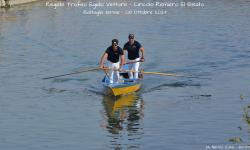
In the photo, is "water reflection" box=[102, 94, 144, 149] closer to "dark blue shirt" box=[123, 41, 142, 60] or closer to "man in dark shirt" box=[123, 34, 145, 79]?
"man in dark shirt" box=[123, 34, 145, 79]

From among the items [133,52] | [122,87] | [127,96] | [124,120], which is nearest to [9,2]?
[133,52]

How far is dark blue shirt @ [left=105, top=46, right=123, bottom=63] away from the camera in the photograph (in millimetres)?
29578

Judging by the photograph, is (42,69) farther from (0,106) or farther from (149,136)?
(149,136)

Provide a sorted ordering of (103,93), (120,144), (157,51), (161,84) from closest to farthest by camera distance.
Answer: (120,144)
(103,93)
(161,84)
(157,51)

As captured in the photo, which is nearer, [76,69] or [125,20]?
[76,69]

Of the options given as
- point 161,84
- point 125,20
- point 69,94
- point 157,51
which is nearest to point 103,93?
point 69,94

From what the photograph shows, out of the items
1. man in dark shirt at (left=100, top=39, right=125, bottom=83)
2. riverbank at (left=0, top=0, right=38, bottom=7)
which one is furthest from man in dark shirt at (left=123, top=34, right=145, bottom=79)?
riverbank at (left=0, top=0, right=38, bottom=7)

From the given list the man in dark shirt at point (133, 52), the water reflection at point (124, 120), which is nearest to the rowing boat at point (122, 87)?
the water reflection at point (124, 120)

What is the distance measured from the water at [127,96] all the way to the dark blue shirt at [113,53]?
6.29 ft

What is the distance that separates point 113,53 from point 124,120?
15.4ft

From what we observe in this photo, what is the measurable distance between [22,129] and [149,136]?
200 inches

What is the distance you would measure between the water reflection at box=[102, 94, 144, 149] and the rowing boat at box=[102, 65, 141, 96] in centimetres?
33

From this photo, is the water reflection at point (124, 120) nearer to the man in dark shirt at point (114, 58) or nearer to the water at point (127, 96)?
the water at point (127, 96)

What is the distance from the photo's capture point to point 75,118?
26.6 m
